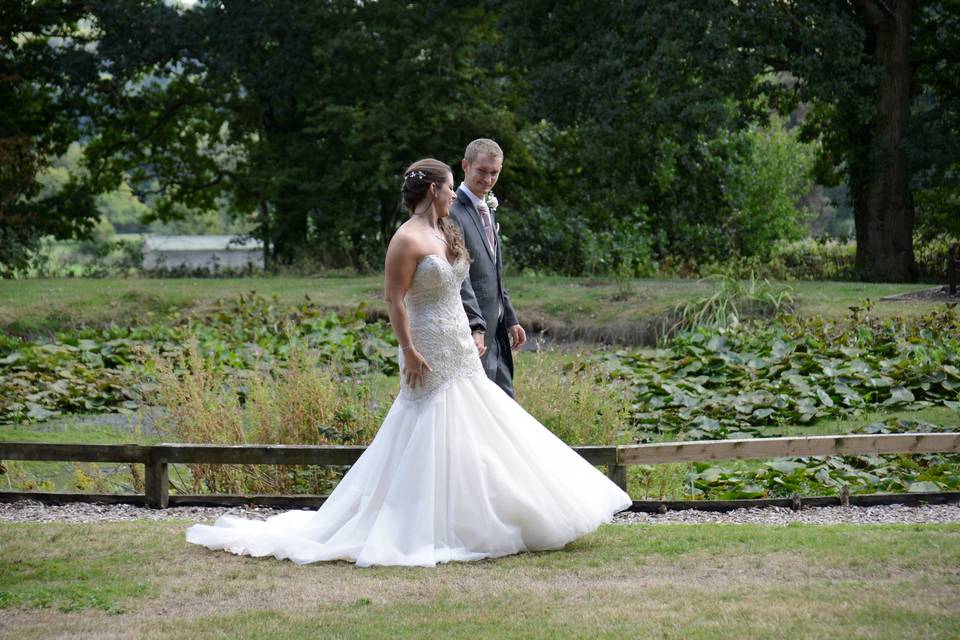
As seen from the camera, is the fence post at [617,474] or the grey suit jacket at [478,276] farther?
the fence post at [617,474]

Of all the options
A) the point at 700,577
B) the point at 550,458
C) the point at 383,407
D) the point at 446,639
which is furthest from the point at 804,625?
the point at 383,407

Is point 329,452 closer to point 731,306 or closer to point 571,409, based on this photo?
point 571,409

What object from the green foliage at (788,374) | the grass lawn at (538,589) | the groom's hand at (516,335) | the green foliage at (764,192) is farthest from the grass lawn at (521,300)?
the green foliage at (764,192)

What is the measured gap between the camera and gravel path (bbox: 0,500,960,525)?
653cm

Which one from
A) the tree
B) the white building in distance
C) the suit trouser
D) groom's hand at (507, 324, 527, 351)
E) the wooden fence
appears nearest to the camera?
the suit trouser

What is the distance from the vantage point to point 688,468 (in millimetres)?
8414

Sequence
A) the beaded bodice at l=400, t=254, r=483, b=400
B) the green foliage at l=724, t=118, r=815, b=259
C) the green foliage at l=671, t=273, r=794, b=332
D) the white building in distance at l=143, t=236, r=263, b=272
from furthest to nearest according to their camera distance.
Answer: the white building in distance at l=143, t=236, r=263, b=272 → the green foliage at l=724, t=118, r=815, b=259 → the green foliage at l=671, t=273, r=794, b=332 → the beaded bodice at l=400, t=254, r=483, b=400

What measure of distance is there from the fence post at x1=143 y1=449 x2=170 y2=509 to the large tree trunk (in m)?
16.3

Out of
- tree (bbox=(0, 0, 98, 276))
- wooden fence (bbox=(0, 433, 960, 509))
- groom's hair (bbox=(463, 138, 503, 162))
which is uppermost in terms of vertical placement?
tree (bbox=(0, 0, 98, 276))

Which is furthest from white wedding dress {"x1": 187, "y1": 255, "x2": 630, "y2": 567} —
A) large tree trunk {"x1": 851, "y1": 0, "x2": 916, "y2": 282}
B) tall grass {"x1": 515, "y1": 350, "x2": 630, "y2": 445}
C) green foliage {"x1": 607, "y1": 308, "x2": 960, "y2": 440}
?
large tree trunk {"x1": 851, "y1": 0, "x2": 916, "y2": 282}

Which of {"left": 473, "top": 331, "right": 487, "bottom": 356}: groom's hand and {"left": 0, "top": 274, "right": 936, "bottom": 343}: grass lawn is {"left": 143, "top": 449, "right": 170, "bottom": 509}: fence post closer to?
{"left": 473, "top": 331, "right": 487, "bottom": 356}: groom's hand

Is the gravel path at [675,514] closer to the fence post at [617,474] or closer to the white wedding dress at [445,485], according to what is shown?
the fence post at [617,474]

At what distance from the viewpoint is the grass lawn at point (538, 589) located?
4.25 metres

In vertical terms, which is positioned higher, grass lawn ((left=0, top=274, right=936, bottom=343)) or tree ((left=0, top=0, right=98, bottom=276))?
tree ((left=0, top=0, right=98, bottom=276))
